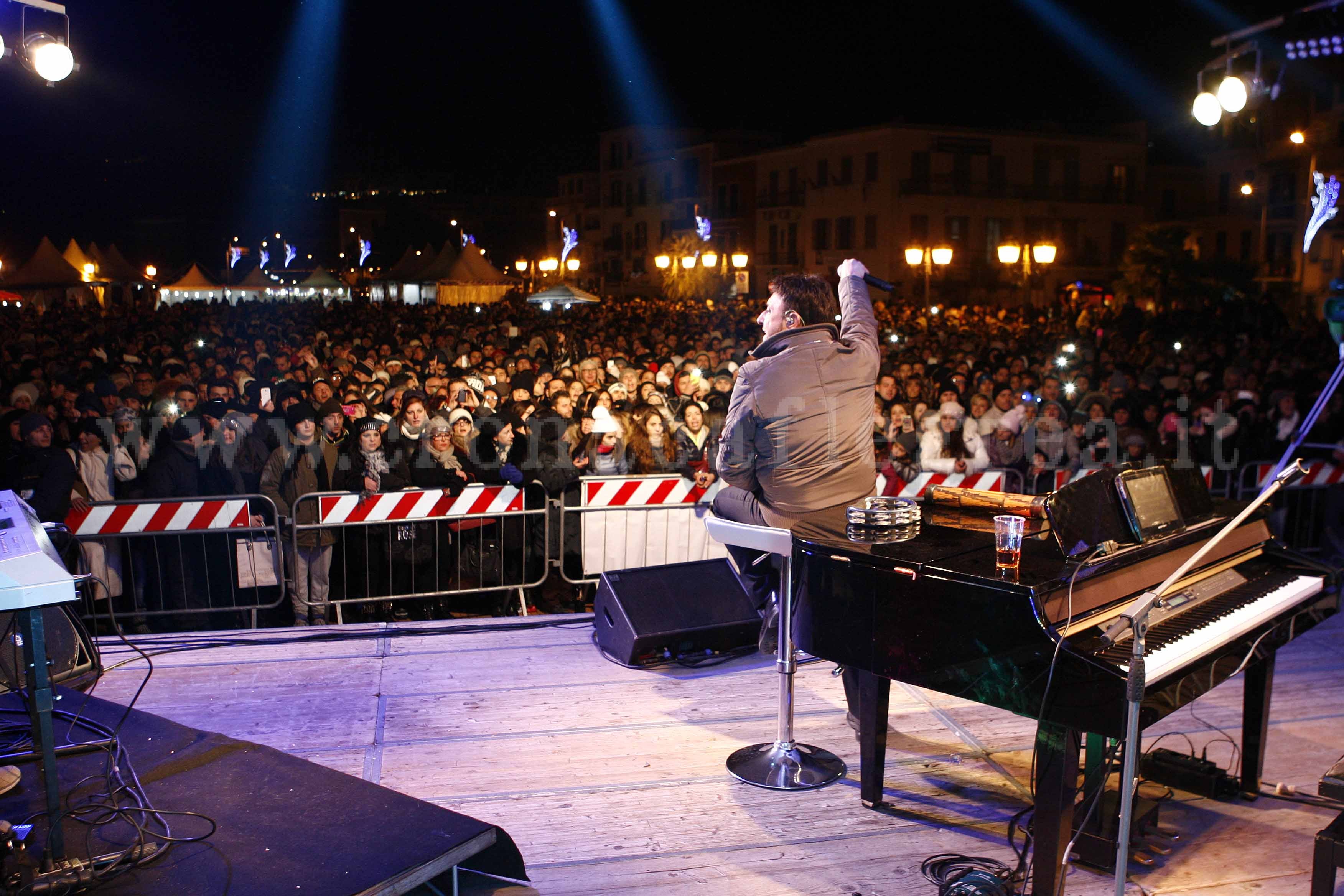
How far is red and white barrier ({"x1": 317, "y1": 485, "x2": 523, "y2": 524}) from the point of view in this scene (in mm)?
6766

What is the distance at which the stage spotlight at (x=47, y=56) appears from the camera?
6.66 meters

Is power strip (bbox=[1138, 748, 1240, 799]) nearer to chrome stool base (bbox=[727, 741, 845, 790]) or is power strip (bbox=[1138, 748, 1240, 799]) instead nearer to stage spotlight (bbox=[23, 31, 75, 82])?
chrome stool base (bbox=[727, 741, 845, 790])

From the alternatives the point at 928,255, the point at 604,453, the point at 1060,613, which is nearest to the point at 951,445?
the point at 604,453

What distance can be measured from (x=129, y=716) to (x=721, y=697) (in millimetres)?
2699

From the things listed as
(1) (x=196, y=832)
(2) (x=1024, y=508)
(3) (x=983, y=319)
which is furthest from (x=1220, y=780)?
(3) (x=983, y=319)

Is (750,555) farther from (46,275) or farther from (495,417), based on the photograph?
(46,275)

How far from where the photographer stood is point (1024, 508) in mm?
4309

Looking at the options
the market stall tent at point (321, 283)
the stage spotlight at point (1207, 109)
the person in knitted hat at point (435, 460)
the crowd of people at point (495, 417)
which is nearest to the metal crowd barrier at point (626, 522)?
the crowd of people at point (495, 417)

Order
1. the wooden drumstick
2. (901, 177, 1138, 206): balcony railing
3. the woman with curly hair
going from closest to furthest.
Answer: the wooden drumstick
the woman with curly hair
(901, 177, 1138, 206): balcony railing

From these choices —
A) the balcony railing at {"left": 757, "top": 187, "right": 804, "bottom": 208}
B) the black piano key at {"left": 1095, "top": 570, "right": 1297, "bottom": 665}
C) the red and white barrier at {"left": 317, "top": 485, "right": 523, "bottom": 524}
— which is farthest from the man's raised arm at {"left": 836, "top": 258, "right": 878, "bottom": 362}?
the balcony railing at {"left": 757, "top": 187, "right": 804, "bottom": 208}

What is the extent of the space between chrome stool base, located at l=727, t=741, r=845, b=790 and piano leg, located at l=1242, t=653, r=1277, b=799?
1.62 meters

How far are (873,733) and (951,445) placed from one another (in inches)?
204

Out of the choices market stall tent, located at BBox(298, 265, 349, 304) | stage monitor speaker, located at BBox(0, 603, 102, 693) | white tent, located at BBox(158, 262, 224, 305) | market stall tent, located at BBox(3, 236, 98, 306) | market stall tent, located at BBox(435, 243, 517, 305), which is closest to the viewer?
stage monitor speaker, located at BBox(0, 603, 102, 693)

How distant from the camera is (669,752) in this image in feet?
15.3
